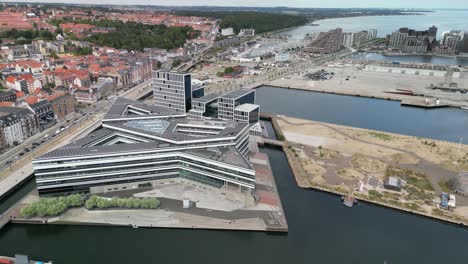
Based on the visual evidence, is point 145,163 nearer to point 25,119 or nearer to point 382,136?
point 25,119

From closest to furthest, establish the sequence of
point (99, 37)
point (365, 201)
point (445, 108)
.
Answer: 1. point (365, 201)
2. point (445, 108)
3. point (99, 37)

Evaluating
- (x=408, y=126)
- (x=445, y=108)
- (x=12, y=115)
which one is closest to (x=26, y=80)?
(x=12, y=115)

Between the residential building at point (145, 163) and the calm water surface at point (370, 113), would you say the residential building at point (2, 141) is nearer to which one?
the residential building at point (145, 163)

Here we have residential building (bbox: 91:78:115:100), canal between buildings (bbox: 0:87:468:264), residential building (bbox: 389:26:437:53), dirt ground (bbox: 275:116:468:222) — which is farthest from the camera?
residential building (bbox: 389:26:437:53)

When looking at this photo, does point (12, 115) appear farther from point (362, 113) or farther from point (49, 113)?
point (362, 113)

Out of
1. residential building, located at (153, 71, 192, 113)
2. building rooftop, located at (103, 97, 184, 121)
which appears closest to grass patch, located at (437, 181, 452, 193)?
building rooftop, located at (103, 97, 184, 121)

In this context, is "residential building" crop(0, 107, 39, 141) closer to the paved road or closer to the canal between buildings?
the paved road
